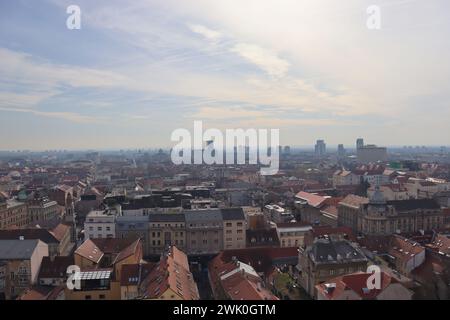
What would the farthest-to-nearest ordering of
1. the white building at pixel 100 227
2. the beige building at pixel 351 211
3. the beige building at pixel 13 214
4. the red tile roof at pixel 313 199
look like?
the red tile roof at pixel 313 199 < the beige building at pixel 13 214 < the beige building at pixel 351 211 < the white building at pixel 100 227

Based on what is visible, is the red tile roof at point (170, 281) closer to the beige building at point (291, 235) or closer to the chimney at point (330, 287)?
the chimney at point (330, 287)

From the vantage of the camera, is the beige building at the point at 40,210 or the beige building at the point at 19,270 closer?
the beige building at the point at 19,270

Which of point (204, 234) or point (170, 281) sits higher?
point (170, 281)

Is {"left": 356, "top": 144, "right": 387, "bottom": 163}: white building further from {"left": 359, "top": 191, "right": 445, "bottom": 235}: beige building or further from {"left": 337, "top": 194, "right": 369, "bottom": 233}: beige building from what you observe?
{"left": 359, "top": 191, "right": 445, "bottom": 235}: beige building

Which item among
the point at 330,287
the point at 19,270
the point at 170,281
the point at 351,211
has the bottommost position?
the point at 19,270

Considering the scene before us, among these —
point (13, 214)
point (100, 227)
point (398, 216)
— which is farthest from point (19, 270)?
point (398, 216)

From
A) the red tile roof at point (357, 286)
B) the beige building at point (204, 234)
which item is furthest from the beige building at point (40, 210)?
the red tile roof at point (357, 286)

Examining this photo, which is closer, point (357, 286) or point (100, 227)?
point (357, 286)

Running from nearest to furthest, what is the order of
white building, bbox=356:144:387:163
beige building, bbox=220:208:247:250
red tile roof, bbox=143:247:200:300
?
1. red tile roof, bbox=143:247:200:300
2. beige building, bbox=220:208:247:250
3. white building, bbox=356:144:387:163

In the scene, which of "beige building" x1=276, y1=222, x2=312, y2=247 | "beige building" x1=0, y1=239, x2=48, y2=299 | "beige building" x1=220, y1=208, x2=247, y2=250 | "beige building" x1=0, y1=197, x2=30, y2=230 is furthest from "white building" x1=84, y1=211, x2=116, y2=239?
"beige building" x1=0, y1=197, x2=30, y2=230

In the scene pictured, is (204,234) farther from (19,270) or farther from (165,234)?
(19,270)

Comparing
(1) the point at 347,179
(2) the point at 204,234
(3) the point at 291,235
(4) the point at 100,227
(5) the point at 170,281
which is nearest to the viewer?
(5) the point at 170,281
